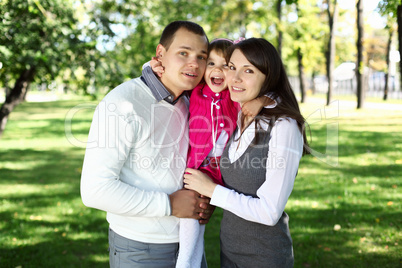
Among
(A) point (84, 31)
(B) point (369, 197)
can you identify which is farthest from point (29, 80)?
(B) point (369, 197)

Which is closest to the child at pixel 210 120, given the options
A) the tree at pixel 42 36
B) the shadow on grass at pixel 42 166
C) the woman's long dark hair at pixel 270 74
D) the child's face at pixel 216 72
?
the child's face at pixel 216 72

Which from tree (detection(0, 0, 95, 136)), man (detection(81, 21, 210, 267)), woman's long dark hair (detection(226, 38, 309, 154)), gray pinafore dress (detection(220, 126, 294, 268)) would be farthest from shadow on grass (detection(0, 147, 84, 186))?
woman's long dark hair (detection(226, 38, 309, 154))

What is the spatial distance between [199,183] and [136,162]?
0.44 m

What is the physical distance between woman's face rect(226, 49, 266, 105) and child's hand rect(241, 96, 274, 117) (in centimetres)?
3

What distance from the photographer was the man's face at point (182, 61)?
2490 millimetres

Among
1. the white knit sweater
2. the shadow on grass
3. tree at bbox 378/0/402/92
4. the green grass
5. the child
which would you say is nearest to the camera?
the white knit sweater

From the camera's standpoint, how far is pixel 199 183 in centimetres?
239

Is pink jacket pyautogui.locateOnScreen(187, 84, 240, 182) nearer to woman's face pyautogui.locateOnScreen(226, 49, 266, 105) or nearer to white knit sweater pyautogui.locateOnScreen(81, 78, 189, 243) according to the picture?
white knit sweater pyautogui.locateOnScreen(81, 78, 189, 243)

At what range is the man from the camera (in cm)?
216

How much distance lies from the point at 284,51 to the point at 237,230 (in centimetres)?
2527

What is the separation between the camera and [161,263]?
2.42 m

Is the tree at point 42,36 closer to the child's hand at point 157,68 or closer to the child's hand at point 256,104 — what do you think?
the child's hand at point 157,68

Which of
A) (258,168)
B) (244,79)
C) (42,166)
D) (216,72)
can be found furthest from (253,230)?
(42,166)

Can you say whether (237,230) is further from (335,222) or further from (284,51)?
(284,51)
